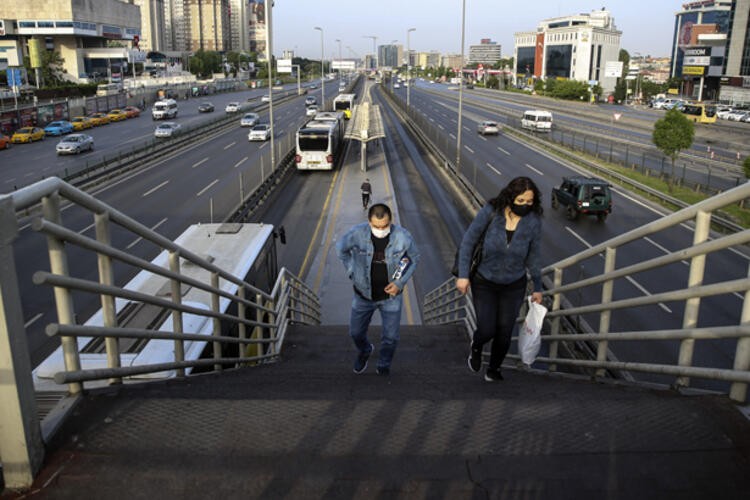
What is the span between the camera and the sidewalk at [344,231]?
1691 cm

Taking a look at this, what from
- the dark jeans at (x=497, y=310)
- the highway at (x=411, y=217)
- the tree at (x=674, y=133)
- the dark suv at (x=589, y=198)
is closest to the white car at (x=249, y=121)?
the highway at (x=411, y=217)

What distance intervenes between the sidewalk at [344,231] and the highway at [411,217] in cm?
67

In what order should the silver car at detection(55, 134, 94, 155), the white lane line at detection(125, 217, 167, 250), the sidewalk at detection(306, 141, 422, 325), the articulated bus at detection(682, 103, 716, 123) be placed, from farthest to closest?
the articulated bus at detection(682, 103, 716, 123), the silver car at detection(55, 134, 94, 155), the white lane line at detection(125, 217, 167, 250), the sidewalk at detection(306, 141, 422, 325)

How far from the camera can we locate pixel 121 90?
89.1 m

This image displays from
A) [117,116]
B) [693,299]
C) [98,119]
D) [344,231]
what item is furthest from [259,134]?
[693,299]

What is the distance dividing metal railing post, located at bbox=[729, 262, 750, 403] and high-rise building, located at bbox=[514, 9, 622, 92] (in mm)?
148675

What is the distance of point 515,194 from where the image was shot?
16.3 ft

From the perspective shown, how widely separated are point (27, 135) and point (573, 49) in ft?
432

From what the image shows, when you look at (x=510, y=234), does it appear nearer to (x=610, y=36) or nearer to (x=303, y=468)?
(x=303, y=468)

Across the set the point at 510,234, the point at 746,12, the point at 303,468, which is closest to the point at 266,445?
the point at 303,468

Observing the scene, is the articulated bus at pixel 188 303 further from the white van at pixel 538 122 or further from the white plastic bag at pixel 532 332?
the white van at pixel 538 122

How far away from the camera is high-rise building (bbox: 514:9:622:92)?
150 meters

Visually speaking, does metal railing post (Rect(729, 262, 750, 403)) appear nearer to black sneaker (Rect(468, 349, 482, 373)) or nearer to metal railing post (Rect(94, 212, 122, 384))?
black sneaker (Rect(468, 349, 482, 373))

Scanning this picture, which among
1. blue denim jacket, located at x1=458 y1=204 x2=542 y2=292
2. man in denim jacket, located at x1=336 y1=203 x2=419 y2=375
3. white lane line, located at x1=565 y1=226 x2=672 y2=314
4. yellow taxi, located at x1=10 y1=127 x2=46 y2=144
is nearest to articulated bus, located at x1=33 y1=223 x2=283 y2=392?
man in denim jacket, located at x1=336 y1=203 x2=419 y2=375
